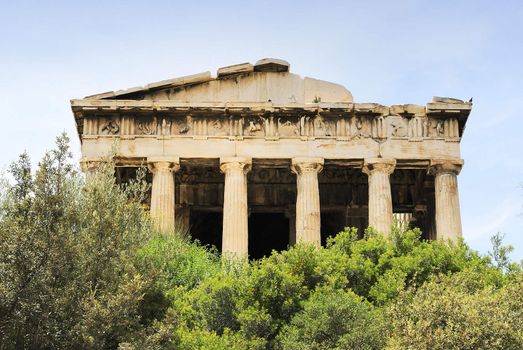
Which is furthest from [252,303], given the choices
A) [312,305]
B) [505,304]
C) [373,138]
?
[373,138]

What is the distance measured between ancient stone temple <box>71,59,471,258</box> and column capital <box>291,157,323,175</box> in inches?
1.4

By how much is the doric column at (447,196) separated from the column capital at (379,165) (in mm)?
1503

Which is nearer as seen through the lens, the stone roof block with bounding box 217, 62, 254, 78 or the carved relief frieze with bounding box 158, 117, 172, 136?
the carved relief frieze with bounding box 158, 117, 172, 136

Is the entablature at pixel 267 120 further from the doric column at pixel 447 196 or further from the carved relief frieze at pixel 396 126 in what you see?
the doric column at pixel 447 196

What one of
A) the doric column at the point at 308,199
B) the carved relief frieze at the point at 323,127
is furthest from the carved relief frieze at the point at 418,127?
the doric column at the point at 308,199

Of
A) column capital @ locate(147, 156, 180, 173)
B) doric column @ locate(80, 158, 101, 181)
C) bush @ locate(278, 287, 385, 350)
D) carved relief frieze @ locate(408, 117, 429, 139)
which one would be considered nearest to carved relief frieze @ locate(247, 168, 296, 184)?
column capital @ locate(147, 156, 180, 173)

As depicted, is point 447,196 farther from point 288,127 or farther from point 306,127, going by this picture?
point 288,127

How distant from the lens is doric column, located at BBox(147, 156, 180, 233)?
Answer: 34.1 metres

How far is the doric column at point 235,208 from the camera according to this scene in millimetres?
33906

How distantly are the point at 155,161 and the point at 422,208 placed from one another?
11.4 meters

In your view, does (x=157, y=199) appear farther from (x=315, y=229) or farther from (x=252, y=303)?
(x=252, y=303)

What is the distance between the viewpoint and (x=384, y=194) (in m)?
34.9

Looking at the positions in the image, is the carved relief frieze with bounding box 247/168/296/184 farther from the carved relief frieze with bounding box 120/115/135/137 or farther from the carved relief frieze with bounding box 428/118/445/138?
the carved relief frieze with bounding box 428/118/445/138

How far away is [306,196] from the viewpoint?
34688mm
